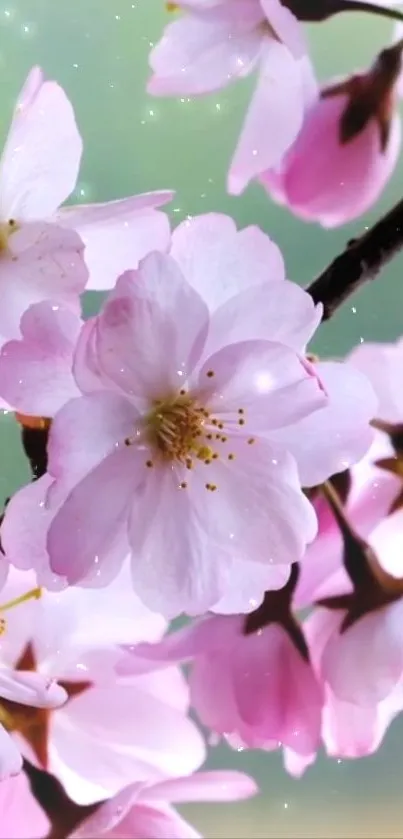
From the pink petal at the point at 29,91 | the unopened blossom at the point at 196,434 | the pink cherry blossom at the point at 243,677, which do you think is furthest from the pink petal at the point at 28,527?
the pink petal at the point at 29,91

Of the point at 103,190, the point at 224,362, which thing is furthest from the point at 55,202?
the point at 224,362

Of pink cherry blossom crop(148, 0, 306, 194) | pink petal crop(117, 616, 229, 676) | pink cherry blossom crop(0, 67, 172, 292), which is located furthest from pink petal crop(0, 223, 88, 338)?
pink petal crop(117, 616, 229, 676)

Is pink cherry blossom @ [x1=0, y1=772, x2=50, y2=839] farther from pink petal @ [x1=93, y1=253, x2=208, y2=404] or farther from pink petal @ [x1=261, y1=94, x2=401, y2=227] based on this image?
pink petal @ [x1=261, y1=94, x2=401, y2=227]

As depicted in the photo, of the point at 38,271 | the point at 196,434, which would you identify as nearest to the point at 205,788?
the point at 196,434

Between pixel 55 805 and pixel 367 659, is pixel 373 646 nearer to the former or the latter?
pixel 367 659

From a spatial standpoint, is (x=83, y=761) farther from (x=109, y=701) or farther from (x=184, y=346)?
(x=184, y=346)

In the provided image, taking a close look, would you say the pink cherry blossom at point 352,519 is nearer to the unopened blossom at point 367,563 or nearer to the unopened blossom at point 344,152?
the unopened blossom at point 367,563

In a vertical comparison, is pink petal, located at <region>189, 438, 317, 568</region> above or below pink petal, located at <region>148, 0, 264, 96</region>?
below

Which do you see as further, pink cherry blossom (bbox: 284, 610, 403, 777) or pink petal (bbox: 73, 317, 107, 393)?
pink cherry blossom (bbox: 284, 610, 403, 777)
